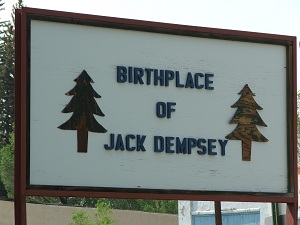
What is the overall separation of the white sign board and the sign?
13 mm

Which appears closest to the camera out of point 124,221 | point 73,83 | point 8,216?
point 73,83

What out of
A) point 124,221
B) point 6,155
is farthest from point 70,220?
point 6,155

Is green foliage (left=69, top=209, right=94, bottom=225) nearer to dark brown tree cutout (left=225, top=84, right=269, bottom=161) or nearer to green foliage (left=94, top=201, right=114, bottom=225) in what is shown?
green foliage (left=94, top=201, right=114, bottom=225)

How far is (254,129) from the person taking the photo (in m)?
14.1

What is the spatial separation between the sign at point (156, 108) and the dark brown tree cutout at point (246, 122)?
0.04 feet

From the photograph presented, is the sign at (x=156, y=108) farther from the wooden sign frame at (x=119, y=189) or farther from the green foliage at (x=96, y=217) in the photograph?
the green foliage at (x=96, y=217)

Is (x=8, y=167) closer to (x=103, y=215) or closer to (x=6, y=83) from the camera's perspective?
(x=6, y=83)

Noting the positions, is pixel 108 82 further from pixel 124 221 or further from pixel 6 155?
pixel 6 155

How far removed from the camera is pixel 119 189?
1301 centimetres

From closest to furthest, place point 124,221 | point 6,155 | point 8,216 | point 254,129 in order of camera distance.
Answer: point 254,129
point 8,216
point 124,221
point 6,155

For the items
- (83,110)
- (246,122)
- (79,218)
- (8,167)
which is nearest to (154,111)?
(83,110)

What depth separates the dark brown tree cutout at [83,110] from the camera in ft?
42.4

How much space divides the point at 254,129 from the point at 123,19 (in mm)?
2388

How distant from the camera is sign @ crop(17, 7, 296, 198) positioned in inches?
504
